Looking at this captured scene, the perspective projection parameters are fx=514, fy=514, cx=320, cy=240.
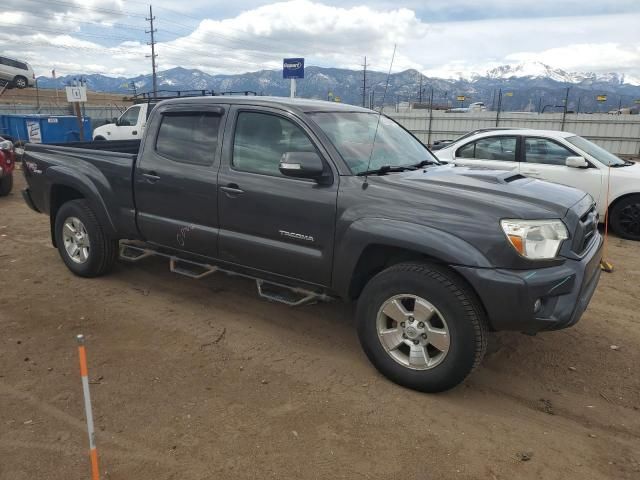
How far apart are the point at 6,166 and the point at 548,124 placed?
730 inches

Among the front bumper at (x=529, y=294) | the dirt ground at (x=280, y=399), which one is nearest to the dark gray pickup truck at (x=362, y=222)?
the front bumper at (x=529, y=294)

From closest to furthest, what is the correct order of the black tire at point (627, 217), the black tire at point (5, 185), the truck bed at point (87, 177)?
the truck bed at point (87, 177)
the black tire at point (627, 217)
the black tire at point (5, 185)

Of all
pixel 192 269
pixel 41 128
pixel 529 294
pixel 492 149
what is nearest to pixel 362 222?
pixel 529 294

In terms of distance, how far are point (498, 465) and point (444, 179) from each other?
1.85 m

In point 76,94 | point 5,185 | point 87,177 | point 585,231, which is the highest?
point 76,94

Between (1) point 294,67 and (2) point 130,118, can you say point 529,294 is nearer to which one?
(1) point 294,67

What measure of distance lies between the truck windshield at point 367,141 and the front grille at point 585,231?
1.31 meters

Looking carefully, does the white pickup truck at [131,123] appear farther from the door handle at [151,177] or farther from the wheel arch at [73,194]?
the door handle at [151,177]

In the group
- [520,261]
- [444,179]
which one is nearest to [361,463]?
[520,261]

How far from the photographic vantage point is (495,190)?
340 centimetres

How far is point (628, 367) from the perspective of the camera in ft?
12.6

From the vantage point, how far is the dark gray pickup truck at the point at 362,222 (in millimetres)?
3117

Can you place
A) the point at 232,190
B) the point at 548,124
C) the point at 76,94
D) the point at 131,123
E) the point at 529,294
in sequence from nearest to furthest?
1. the point at 529,294
2. the point at 232,190
3. the point at 76,94
4. the point at 131,123
5. the point at 548,124

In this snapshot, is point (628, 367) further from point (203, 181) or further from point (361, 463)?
point (203, 181)
